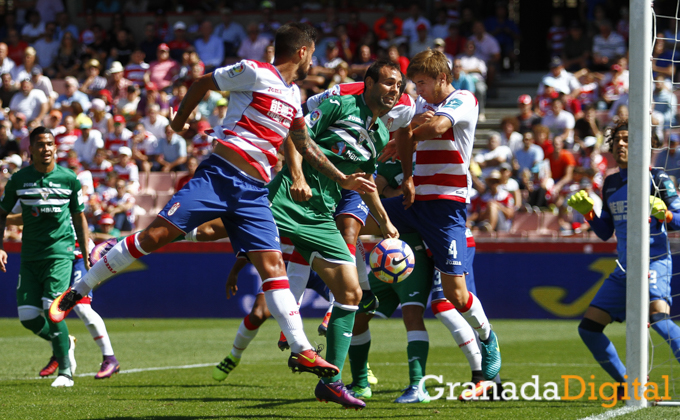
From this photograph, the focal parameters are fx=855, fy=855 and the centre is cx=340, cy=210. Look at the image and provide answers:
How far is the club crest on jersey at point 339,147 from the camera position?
6.12 m

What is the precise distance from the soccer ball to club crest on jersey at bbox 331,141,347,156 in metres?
0.71

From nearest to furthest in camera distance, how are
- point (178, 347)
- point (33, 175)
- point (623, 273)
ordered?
point (623, 273)
point (33, 175)
point (178, 347)

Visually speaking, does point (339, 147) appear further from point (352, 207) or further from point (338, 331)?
point (338, 331)

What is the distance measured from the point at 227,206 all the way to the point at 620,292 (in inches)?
122

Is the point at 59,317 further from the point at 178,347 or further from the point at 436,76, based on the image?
the point at 178,347

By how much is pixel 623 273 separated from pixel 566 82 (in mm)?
12150

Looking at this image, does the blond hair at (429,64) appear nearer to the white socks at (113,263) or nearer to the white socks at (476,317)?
the white socks at (476,317)

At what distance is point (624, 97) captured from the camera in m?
16.8

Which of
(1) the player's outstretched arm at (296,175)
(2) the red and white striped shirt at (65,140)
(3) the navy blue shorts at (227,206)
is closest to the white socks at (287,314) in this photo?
(3) the navy blue shorts at (227,206)

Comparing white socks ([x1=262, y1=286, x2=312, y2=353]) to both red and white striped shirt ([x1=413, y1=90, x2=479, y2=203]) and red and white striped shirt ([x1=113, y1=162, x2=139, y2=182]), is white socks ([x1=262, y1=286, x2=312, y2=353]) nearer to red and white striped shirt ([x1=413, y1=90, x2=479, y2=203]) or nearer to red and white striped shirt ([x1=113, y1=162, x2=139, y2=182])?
red and white striped shirt ([x1=413, y1=90, x2=479, y2=203])

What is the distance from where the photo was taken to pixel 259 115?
543 centimetres

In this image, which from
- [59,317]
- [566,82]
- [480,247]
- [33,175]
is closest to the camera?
[59,317]

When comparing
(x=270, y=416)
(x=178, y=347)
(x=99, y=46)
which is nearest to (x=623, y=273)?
(x=270, y=416)

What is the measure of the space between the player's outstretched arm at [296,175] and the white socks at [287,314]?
595mm
